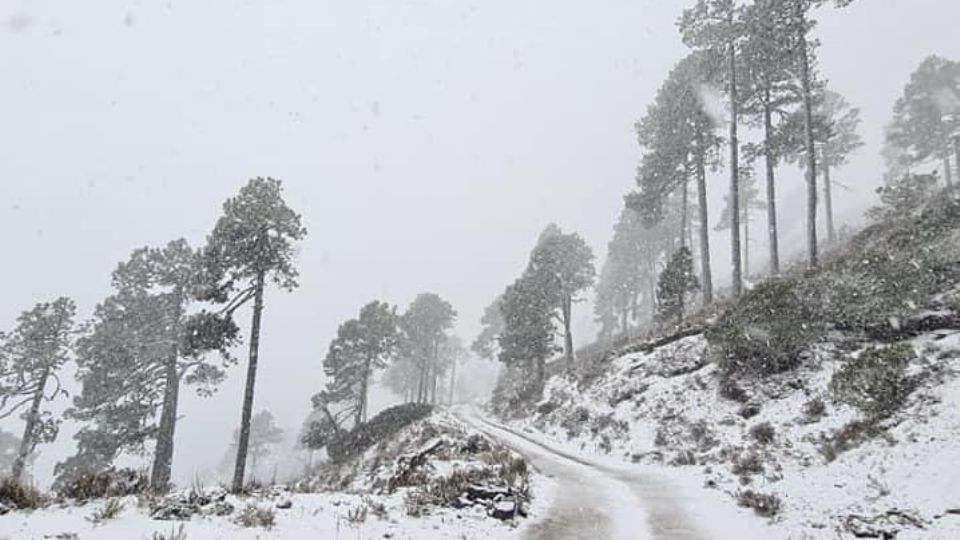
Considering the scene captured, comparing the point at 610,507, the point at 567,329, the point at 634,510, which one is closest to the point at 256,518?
the point at 610,507

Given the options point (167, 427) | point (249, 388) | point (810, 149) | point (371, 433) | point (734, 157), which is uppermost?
point (734, 157)

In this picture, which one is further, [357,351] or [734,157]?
[357,351]

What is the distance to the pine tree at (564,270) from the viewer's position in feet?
112

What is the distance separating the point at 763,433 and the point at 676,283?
13629mm

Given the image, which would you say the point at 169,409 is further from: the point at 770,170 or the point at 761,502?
the point at 770,170

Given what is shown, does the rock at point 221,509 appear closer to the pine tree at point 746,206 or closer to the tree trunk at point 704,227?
the tree trunk at point 704,227

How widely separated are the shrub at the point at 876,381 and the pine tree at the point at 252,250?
1857cm

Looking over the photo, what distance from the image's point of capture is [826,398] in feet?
37.9

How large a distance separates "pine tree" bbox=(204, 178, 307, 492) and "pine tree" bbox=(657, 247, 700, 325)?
686 inches

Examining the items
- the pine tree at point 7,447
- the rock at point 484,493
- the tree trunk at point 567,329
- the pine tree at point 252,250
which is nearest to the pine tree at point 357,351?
the tree trunk at point 567,329

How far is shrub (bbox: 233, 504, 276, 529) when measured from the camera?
21.8 feet

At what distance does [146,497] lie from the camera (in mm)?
7215

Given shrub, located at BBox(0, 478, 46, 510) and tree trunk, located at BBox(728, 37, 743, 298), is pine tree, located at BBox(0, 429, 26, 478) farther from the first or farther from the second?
tree trunk, located at BBox(728, 37, 743, 298)

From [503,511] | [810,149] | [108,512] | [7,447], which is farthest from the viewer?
[7,447]
